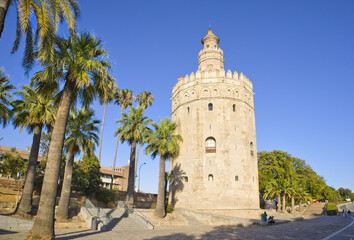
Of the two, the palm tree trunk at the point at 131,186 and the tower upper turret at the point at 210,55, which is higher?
the tower upper turret at the point at 210,55

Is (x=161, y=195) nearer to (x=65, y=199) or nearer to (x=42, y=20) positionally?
(x=65, y=199)

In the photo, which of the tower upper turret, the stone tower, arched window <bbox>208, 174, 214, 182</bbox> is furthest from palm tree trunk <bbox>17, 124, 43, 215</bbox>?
the tower upper turret

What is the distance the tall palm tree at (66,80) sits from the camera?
422 inches

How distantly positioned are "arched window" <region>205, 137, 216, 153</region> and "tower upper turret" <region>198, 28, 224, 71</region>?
10.2 metres

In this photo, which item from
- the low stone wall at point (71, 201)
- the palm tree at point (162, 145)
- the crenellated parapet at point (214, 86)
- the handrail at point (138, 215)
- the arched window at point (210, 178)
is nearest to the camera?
the handrail at point (138, 215)

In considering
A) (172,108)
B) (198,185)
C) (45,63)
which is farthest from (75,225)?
(172,108)

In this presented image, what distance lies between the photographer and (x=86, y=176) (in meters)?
27.4

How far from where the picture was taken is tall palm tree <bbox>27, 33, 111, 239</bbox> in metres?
10.7

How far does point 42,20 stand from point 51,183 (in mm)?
6365

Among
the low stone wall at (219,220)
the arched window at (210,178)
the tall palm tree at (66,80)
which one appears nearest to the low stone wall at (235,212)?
the low stone wall at (219,220)

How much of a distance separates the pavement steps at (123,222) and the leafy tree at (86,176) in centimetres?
646

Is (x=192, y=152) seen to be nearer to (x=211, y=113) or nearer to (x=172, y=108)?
(x=211, y=113)

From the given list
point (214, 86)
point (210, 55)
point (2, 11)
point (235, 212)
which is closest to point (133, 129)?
point (214, 86)

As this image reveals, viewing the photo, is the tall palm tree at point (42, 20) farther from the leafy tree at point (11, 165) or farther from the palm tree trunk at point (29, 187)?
the leafy tree at point (11, 165)
